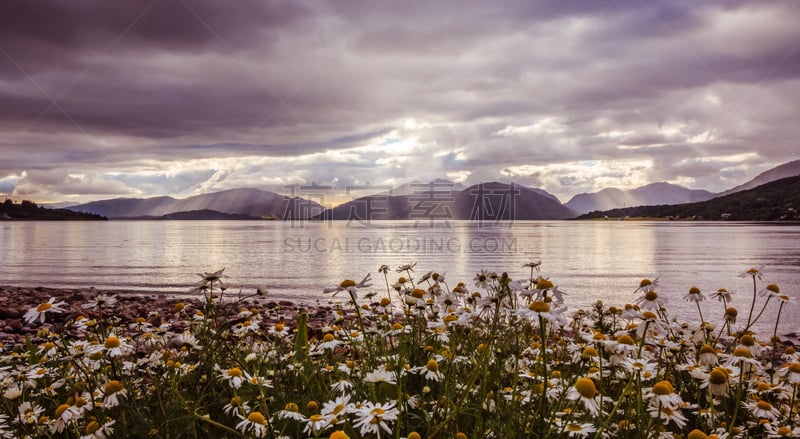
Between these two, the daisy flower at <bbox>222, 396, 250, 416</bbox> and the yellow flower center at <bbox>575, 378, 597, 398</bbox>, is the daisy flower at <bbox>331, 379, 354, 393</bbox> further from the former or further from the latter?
the yellow flower center at <bbox>575, 378, 597, 398</bbox>

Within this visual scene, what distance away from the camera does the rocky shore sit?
10914 millimetres

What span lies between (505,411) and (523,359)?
1.91 meters

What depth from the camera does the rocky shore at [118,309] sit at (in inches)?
430

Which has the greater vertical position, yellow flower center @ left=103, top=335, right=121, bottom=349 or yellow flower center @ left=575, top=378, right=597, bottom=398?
yellow flower center @ left=103, top=335, right=121, bottom=349

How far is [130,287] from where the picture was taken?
73.0 feet

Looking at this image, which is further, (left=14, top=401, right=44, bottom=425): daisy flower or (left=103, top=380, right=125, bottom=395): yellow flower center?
(left=14, top=401, right=44, bottom=425): daisy flower

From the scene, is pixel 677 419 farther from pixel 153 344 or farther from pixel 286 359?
pixel 153 344

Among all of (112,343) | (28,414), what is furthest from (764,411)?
(28,414)

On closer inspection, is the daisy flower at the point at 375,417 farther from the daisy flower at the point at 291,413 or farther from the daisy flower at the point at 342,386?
the daisy flower at the point at 342,386

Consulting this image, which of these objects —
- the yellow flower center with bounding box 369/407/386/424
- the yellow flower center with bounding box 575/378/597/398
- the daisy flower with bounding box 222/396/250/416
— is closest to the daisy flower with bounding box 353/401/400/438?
the yellow flower center with bounding box 369/407/386/424

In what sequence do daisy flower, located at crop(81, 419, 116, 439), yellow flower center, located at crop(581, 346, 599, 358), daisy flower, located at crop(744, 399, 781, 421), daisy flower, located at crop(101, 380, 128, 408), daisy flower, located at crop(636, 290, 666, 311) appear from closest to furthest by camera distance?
daisy flower, located at crop(81, 419, 116, 439)
daisy flower, located at crop(101, 380, 128, 408)
daisy flower, located at crop(744, 399, 781, 421)
yellow flower center, located at crop(581, 346, 599, 358)
daisy flower, located at crop(636, 290, 666, 311)

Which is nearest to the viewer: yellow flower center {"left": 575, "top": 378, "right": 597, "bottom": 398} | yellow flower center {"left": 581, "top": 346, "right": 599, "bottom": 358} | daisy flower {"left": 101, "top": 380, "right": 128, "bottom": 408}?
yellow flower center {"left": 575, "top": 378, "right": 597, "bottom": 398}

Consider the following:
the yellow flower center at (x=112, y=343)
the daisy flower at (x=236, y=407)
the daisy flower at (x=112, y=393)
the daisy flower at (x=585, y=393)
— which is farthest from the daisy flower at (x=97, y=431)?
the daisy flower at (x=585, y=393)

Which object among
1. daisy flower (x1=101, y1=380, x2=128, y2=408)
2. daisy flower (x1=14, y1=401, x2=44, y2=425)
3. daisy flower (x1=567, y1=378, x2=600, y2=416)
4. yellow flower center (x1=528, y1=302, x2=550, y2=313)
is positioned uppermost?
yellow flower center (x1=528, y1=302, x2=550, y2=313)
